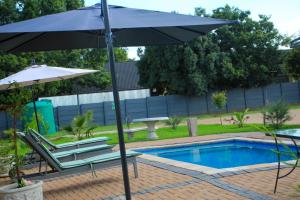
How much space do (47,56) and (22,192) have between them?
23.2 m

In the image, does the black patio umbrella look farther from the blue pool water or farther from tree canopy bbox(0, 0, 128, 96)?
tree canopy bbox(0, 0, 128, 96)

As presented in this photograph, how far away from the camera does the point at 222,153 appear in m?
11.0

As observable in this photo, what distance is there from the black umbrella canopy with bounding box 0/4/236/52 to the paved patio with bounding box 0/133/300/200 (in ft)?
6.68

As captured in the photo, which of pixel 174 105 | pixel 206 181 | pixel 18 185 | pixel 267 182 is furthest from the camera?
pixel 174 105

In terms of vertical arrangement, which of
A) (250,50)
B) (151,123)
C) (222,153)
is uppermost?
(250,50)

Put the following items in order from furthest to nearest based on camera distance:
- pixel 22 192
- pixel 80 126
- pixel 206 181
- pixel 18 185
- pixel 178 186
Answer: pixel 80 126, pixel 206 181, pixel 178 186, pixel 18 185, pixel 22 192

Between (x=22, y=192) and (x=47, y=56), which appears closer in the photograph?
(x=22, y=192)

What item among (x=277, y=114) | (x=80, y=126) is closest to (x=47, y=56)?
(x=80, y=126)

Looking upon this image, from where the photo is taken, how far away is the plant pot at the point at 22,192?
4.75 meters

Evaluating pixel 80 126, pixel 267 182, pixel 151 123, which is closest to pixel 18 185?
pixel 267 182

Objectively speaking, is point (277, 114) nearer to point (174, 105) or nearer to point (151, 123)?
point (151, 123)

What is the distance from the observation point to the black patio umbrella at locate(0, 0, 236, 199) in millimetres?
3730

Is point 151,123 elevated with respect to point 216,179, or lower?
elevated

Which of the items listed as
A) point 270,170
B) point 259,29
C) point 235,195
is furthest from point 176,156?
A: point 259,29
